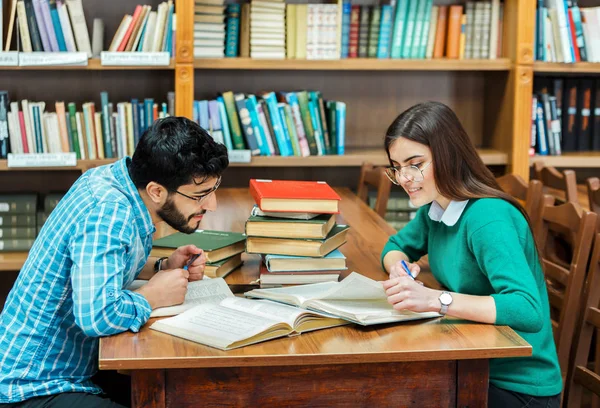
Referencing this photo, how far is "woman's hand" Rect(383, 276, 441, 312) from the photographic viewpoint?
4.89 ft

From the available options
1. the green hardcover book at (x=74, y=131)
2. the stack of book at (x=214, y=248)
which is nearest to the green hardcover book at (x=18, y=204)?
the green hardcover book at (x=74, y=131)

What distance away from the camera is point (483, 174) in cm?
176

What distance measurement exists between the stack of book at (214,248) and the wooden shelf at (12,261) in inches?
63.7

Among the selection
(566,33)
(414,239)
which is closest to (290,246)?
(414,239)

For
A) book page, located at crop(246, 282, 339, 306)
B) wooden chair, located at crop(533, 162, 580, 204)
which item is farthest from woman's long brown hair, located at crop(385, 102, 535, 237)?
wooden chair, located at crop(533, 162, 580, 204)

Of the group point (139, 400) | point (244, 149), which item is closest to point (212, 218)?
point (244, 149)

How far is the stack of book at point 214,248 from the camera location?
1861 millimetres

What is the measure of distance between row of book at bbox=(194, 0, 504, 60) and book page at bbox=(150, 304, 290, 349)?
225 cm

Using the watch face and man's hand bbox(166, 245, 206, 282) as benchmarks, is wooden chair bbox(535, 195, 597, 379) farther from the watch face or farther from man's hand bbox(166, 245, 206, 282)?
man's hand bbox(166, 245, 206, 282)

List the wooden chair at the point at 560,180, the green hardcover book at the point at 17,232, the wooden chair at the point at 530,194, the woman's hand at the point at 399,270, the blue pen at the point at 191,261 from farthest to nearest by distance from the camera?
the green hardcover book at the point at 17,232, the wooden chair at the point at 560,180, the wooden chair at the point at 530,194, the blue pen at the point at 191,261, the woman's hand at the point at 399,270

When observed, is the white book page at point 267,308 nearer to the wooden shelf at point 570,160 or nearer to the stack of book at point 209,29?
the stack of book at point 209,29

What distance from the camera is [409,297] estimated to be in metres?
1.49

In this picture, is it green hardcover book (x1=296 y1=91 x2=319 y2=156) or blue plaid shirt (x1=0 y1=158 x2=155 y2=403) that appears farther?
green hardcover book (x1=296 y1=91 x2=319 y2=156)

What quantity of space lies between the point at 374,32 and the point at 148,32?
1.06 metres
